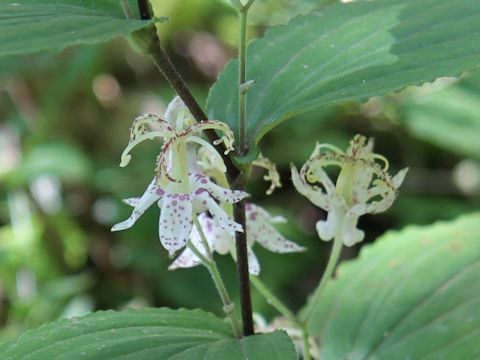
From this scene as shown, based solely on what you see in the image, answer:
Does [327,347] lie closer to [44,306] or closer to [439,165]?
[44,306]

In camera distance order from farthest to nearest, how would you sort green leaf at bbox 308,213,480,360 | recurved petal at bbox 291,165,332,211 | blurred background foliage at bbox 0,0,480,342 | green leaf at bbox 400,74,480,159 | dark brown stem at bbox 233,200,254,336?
green leaf at bbox 400,74,480,159
blurred background foliage at bbox 0,0,480,342
green leaf at bbox 308,213,480,360
recurved petal at bbox 291,165,332,211
dark brown stem at bbox 233,200,254,336

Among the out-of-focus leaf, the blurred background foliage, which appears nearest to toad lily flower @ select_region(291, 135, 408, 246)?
the blurred background foliage

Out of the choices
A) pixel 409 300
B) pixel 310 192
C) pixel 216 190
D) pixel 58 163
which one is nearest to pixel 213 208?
pixel 216 190

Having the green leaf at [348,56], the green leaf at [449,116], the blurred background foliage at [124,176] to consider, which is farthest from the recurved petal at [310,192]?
the green leaf at [449,116]

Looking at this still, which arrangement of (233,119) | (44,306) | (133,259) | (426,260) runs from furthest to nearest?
(133,259)
(44,306)
(426,260)
(233,119)

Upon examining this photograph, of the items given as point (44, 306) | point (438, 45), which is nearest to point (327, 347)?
point (438, 45)

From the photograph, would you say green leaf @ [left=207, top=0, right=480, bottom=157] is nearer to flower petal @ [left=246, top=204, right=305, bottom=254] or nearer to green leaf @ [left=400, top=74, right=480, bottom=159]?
flower petal @ [left=246, top=204, right=305, bottom=254]

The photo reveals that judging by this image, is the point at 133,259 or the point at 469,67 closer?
the point at 469,67

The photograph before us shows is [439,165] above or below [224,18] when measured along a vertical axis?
below

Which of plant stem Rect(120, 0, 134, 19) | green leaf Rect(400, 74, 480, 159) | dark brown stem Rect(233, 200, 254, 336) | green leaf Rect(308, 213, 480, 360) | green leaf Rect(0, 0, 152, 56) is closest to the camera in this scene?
green leaf Rect(0, 0, 152, 56)
